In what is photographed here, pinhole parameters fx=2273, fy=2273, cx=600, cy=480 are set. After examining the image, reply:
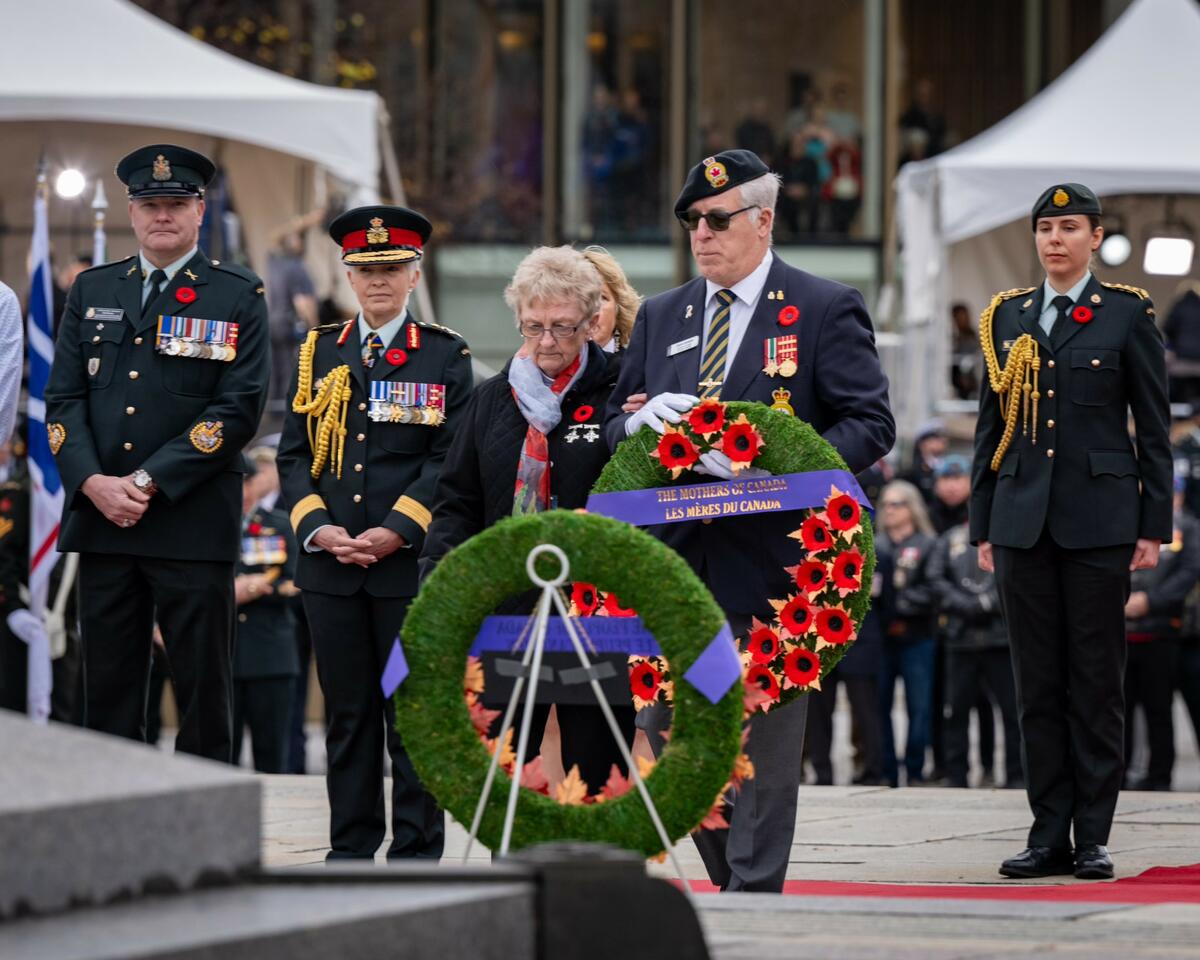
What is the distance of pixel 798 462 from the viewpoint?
253 inches

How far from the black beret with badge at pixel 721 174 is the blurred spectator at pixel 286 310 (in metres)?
9.17

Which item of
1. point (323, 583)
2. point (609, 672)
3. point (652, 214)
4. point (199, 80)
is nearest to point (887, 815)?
point (323, 583)

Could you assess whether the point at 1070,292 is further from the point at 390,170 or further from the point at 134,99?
the point at 390,170

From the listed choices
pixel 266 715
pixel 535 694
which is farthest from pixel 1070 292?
pixel 266 715

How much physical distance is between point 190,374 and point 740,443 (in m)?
2.04

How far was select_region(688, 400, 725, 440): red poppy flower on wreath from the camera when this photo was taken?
6.44m

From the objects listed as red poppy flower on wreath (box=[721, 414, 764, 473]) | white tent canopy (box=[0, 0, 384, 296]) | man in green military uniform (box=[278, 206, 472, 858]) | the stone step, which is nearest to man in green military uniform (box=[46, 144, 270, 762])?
man in green military uniform (box=[278, 206, 472, 858])

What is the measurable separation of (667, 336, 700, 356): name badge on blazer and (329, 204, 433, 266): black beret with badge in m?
1.02

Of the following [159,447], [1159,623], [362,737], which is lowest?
[1159,623]

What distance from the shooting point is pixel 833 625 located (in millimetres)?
6539

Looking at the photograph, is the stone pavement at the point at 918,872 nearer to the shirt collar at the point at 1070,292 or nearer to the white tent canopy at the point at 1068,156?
the shirt collar at the point at 1070,292

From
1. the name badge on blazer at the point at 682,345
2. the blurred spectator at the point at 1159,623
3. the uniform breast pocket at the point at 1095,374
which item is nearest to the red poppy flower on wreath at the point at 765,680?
the name badge on blazer at the point at 682,345

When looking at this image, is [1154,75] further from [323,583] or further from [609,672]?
[609,672]

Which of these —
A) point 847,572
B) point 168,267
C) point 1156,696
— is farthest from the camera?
point 1156,696
